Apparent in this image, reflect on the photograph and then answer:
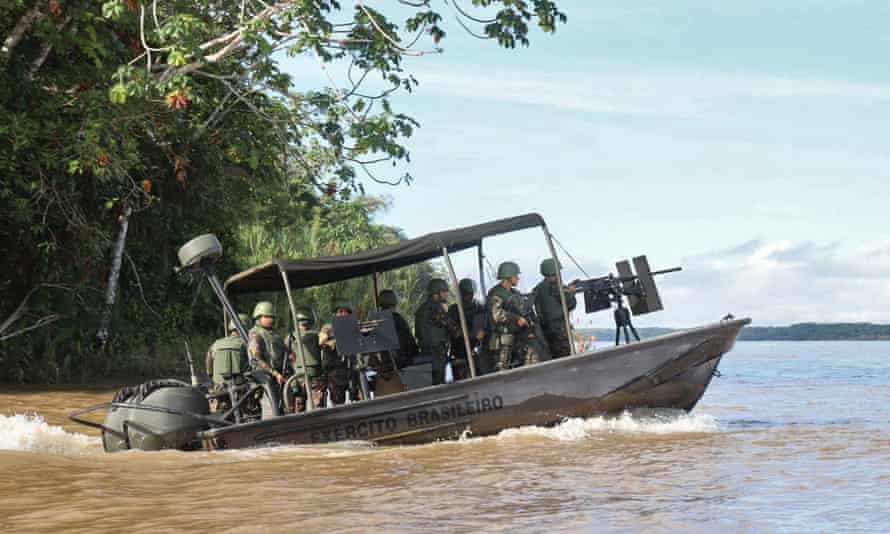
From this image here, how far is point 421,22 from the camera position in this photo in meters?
18.0

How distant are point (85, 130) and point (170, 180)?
5.03 m

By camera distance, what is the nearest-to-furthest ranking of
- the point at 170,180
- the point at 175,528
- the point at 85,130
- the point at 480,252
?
the point at 175,528
the point at 480,252
the point at 85,130
the point at 170,180

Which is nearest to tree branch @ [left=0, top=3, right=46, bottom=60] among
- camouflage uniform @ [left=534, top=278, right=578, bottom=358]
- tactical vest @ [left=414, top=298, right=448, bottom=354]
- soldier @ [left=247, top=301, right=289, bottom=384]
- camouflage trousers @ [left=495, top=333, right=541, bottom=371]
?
soldier @ [left=247, top=301, right=289, bottom=384]

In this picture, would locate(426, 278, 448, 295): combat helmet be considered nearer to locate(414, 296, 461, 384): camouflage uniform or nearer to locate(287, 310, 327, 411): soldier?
locate(414, 296, 461, 384): camouflage uniform

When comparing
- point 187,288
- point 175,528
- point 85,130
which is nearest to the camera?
point 175,528

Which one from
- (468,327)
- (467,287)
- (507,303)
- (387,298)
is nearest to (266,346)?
(387,298)

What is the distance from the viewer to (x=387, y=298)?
549 inches

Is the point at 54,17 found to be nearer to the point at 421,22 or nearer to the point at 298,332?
the point at 421,22

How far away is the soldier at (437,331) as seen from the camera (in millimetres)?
13656

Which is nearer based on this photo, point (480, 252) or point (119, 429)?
point (119, 429)

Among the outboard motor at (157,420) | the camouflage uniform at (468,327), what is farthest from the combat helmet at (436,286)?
the outboard motor at (157,420)

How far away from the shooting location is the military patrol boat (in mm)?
12281

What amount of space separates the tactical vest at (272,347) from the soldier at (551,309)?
3.18 m

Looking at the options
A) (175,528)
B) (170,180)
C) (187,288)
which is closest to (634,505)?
(175,528)
